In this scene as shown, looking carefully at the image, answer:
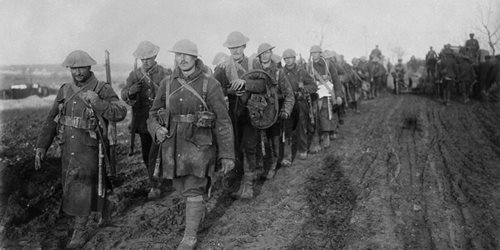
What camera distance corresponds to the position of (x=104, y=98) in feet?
16.2

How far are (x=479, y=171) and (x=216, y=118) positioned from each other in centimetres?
471

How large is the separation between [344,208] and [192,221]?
1985mm

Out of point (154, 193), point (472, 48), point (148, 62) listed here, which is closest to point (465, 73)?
point (472, 48)

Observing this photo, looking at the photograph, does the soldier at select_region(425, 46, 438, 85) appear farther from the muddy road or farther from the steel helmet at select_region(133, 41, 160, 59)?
the steel helmet at select_region(133, 41, 160, 59)

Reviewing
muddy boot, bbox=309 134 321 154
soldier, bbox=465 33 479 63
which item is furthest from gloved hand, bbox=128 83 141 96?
soldier, bbox=465 33 479 63

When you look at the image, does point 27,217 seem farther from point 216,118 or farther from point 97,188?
point 216,118

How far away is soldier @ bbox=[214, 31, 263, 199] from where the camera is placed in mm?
6473

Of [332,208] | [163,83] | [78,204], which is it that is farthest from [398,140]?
[78,204]

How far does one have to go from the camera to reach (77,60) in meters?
4.81

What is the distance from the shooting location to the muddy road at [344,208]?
15.5ft

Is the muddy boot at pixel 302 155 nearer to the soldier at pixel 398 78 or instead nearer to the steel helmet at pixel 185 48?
the steel helmet at pixel 185 48

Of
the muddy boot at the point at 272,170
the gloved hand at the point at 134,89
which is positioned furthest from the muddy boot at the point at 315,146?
the gloved hand at the point at 134,89

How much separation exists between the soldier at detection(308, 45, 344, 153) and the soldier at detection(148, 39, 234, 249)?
4.61m

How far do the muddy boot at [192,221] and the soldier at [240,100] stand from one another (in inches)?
69.3
